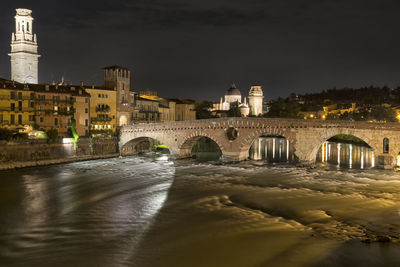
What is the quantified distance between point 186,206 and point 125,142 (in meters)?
23.7

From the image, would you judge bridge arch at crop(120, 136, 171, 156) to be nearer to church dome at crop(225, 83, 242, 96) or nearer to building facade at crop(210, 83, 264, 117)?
building facade at crop(210, 83, 264, 117)

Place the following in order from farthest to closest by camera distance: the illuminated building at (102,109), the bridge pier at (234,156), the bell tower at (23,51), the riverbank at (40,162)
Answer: the bell tower at (23,51), the illuminated building at (102,109), the bridge pier at (234,156), the riverbank at (40,162)

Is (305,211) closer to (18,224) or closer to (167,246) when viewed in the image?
(167,246)

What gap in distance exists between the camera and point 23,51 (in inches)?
1993

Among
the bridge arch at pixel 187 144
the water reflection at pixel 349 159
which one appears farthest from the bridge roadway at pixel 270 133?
the water reflection at pixel 349 159

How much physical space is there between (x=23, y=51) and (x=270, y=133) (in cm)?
3811

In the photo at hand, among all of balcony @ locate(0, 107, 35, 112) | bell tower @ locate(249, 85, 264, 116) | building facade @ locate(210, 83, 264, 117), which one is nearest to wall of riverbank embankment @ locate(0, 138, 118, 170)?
balcony @ locate(0, 107, 35, 112)

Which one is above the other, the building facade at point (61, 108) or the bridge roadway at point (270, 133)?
the building facade at point (61, 108)

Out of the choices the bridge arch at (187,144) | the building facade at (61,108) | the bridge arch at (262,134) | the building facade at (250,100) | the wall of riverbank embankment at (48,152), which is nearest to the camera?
the bridge arch at (262,134)

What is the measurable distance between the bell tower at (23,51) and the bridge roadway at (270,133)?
21.7 meters

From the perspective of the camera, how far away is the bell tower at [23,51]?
50.5m

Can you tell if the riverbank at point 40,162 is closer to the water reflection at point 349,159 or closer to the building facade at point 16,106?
the building facade at point 16,106

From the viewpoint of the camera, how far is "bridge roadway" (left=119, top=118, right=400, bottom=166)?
27875 millimetres

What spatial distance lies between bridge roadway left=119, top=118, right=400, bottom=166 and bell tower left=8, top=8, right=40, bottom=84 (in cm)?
2167
